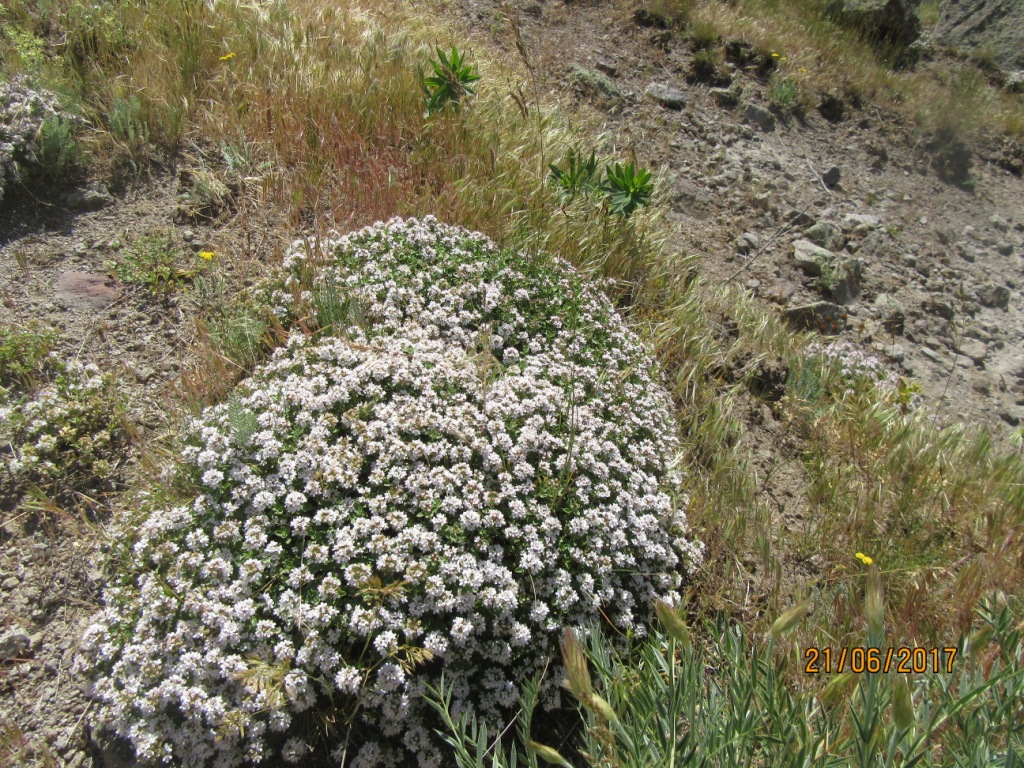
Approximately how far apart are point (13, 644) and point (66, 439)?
0.96 meters

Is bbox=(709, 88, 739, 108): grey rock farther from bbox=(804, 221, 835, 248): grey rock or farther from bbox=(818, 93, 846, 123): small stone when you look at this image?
bbox=(804, 221, 835, 248): grey rock

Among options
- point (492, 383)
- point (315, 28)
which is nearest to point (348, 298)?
point (492, 383)

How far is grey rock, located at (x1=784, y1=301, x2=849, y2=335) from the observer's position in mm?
5859

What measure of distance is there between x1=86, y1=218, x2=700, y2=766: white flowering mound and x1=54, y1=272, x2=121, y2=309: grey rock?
1.39 m

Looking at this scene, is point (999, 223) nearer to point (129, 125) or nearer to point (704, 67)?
point (704, 67)

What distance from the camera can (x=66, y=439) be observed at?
3373 mm

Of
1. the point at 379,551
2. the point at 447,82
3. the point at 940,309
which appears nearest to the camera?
the point at 379,551

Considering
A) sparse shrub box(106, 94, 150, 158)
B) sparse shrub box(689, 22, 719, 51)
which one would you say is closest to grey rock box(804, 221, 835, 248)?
sparse shrub box(689, 22, 719, 51)

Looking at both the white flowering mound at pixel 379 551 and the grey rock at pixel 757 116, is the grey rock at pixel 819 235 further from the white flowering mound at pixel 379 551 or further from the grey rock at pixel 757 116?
the white flowering mound at pixel 379 551

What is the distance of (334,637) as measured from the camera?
8.47 feet

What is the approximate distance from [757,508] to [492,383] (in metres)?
1.73

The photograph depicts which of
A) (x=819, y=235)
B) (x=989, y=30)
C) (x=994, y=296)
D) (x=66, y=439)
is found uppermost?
(x=989, y=30)
